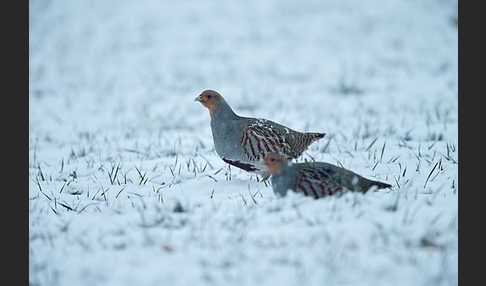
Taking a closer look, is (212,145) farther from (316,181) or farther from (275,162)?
(316,181)

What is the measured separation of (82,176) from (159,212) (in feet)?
5.31

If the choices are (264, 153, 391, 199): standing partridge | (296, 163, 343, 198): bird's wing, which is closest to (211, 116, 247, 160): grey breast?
(264, 153, 391, 199): standing partridge

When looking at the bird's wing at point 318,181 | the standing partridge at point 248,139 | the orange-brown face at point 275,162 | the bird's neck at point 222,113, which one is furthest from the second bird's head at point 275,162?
the bird's neck at point 222,113

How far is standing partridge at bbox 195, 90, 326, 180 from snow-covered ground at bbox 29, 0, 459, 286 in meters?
0.23

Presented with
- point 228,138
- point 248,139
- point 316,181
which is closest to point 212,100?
point 228,138

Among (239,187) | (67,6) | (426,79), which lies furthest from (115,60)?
(239,187)

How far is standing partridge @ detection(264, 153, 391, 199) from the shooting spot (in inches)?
120

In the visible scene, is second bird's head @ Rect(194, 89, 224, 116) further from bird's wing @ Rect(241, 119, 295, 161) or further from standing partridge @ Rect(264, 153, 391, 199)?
standing partridge @ Rect(264, 153, 391, 199)

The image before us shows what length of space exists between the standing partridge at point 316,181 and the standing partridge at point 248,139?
639 mm

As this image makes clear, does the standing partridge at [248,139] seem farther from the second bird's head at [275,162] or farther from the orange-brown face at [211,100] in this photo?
the second bird's head at [275,162]

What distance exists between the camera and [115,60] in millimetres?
11867

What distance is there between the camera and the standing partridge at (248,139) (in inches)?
153

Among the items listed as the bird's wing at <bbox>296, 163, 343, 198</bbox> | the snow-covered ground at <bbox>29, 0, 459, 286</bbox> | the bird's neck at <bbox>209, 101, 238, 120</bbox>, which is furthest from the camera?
the bird's neck at <bbox>209, 101, 238, 120</bbox>

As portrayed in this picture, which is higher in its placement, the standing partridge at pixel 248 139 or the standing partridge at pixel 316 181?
the standing partridge at pixel 248 139
